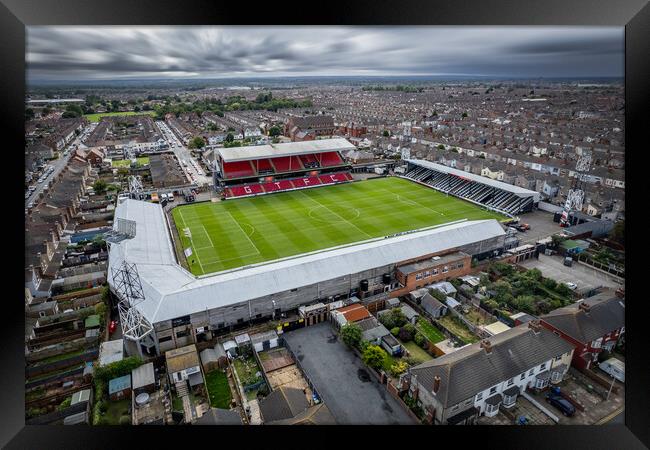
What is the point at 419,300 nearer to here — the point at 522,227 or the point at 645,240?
the point at 645,240

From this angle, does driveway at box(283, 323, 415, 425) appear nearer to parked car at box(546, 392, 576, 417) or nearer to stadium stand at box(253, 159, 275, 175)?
parked car at box(546, 392, 576, 417)

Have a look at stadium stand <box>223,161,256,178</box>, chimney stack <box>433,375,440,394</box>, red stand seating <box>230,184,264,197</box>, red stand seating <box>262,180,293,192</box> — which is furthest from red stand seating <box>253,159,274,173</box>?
chimney stack <box>433,375,440,394</box>

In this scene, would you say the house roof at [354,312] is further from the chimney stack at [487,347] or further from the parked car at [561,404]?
the parked car at [561,404]

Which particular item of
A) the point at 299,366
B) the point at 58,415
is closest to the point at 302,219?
the point at 299,366

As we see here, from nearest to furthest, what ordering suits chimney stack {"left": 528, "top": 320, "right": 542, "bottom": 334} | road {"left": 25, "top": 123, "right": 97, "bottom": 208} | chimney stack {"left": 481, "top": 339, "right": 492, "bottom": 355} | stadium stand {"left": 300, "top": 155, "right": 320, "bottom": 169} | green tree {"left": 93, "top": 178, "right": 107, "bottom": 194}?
chimney stack {"left": 481, "top": 339, "right": 492, "bottom": 355} < chimney stack {"left": 528, "top": 320, "right": 542, "bottom": 334} < road {"left": 25, "top": 123, "right": 97, "bottom": 208} < green tree {"left": 93, "top": 178, "right": 107, "bottom": 194} < stadium stand {"left": 300, "top": 155, "right": 320, "bottom": 169}

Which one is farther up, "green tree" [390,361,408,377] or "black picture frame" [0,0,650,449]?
"black picture frame" [0,0,650,449]

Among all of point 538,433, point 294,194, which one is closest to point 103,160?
point 294,194

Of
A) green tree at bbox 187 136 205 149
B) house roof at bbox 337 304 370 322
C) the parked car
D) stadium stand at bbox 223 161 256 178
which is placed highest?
green tree at bbox 187 136 205 149
